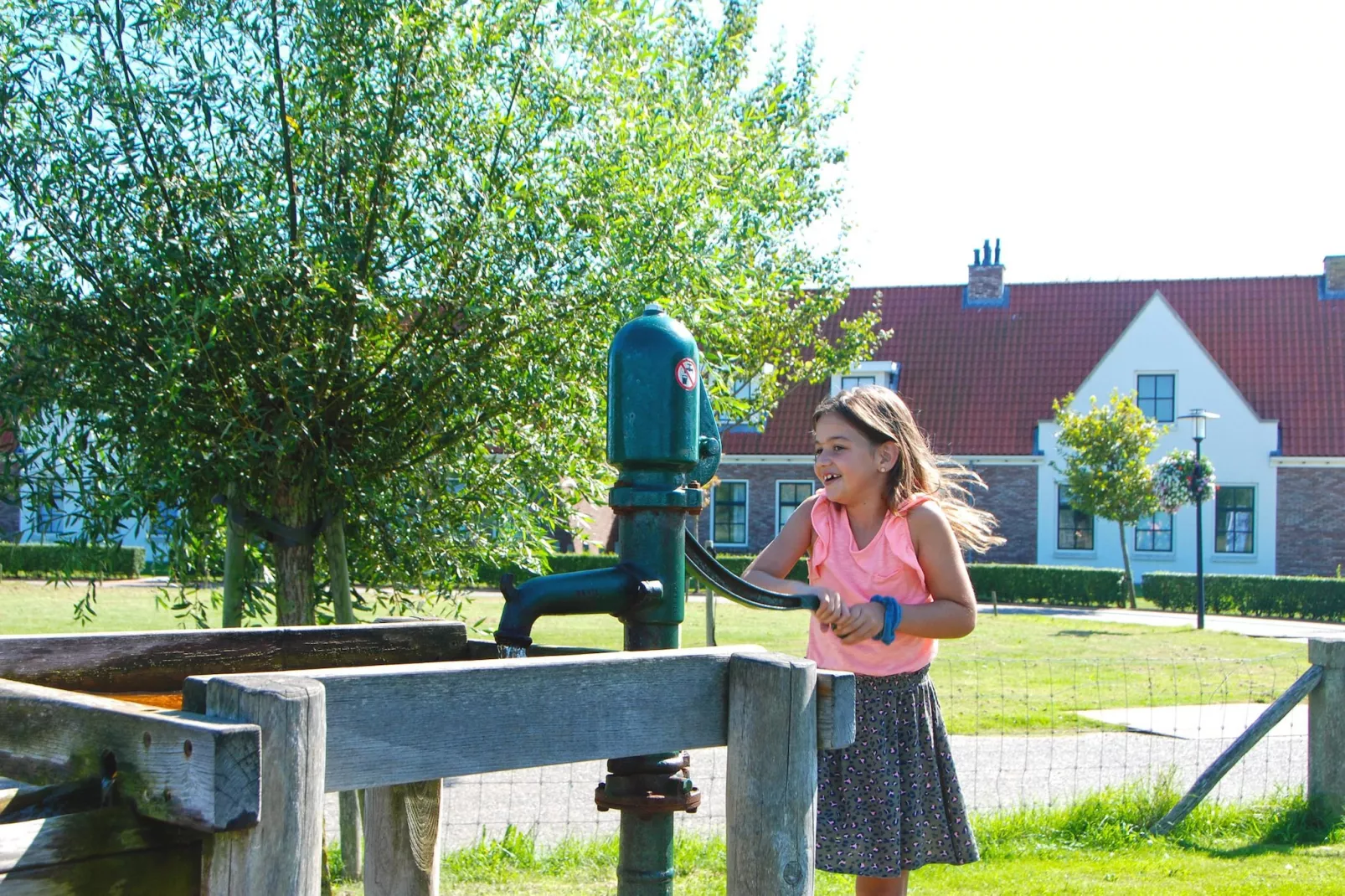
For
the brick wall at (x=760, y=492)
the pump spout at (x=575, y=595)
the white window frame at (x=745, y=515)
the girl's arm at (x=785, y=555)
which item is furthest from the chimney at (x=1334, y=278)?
the pump spout at (x=575, y=595)

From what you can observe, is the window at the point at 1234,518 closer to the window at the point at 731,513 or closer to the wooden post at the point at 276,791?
the window at the point at 731,513

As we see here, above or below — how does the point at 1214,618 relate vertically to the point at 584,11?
below

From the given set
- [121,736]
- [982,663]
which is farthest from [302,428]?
[982,663]

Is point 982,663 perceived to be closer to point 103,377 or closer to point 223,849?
point 103,377

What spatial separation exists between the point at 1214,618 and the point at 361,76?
2225 centimetres

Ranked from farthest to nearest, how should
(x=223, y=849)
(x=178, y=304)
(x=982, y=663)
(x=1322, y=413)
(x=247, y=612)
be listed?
(x=1322, y=413)
(x=982, y=663)
(x=247, y=612)
(x=178, y=304)
(x=223, y=849)

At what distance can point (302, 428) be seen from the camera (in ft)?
14.6

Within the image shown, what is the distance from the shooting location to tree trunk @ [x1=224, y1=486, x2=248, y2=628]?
4.75 meters

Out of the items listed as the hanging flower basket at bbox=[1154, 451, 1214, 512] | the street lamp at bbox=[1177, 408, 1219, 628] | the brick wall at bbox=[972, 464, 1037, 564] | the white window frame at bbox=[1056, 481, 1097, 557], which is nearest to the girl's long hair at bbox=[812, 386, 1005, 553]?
the street lamp at bbox=[1177, 408, 1219, 628]

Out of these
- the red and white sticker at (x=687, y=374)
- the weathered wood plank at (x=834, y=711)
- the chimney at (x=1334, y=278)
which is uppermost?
the chimney at (x=1334, y=278)

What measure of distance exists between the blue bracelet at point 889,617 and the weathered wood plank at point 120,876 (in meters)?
1.71

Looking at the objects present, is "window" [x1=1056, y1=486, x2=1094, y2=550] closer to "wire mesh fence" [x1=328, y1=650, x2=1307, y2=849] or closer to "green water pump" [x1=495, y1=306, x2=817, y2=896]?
"wire mesh fence" [x1=328, y1=650, x2=1307, y2=849]

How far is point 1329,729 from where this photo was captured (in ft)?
20.4

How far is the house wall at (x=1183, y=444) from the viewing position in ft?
94.3
